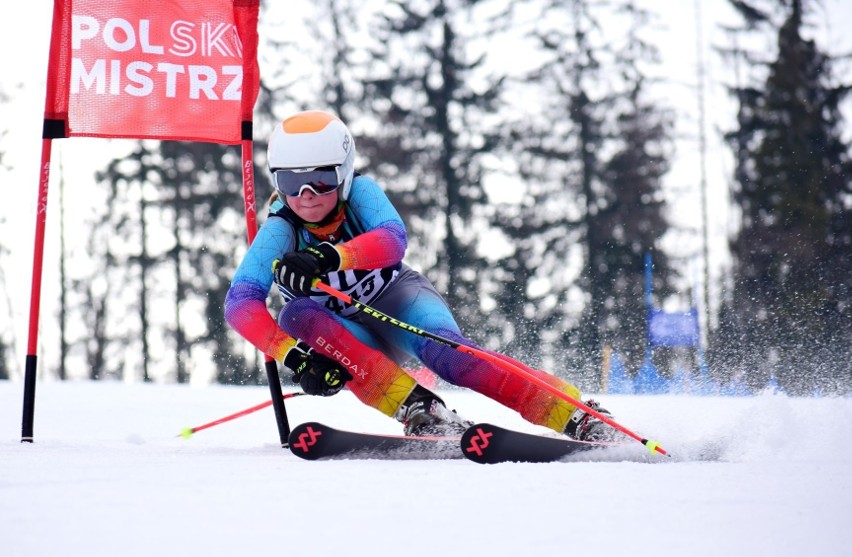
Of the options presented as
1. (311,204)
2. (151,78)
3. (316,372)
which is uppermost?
(151,78)

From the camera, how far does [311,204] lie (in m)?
4.30

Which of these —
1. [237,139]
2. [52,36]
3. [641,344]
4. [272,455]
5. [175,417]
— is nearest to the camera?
[272,455]

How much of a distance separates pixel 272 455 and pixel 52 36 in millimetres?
2407

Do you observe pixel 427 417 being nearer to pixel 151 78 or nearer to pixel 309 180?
pixel 309 180

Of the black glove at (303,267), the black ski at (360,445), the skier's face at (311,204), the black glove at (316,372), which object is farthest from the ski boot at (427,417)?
the skier's face at (311,204)

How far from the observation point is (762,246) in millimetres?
19734

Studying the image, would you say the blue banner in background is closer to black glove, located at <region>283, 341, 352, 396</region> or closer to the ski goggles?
the ski goggles

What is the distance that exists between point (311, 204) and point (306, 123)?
35cm

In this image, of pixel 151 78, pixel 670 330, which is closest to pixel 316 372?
pixel 151 78

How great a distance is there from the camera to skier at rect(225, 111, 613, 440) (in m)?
→ 3.97

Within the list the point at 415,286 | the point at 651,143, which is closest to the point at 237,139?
the point at 415,286

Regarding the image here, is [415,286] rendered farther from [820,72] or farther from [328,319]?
[820,72]

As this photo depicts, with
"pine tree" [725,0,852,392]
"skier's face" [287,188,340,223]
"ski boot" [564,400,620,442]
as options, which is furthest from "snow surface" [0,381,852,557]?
"pine tree" [725,0,852,392]

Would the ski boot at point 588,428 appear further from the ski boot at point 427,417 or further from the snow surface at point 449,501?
the ski boot at point 427,417
